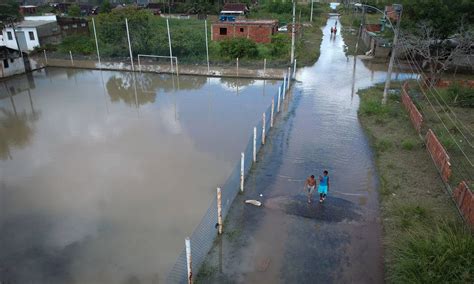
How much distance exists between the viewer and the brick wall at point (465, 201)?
29.7ft

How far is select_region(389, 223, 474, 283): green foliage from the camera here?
23.4ft

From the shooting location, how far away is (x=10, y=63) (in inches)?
1009

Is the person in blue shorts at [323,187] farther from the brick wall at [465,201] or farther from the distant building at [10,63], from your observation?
the distant building at [10,63]

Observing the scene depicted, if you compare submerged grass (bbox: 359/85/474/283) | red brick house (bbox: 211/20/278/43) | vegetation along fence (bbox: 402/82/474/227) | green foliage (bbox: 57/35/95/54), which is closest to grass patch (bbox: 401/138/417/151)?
submerged grass (bbox: 359/85/474/283)

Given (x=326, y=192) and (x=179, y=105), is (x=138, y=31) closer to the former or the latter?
(x=179, y=105)

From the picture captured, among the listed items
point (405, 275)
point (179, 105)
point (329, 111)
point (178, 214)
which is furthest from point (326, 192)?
point (179, 105)

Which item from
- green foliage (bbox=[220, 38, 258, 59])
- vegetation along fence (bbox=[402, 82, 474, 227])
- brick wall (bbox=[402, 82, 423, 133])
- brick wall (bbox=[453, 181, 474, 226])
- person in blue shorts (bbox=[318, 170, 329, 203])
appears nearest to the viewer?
brick wall (bbox=[453, 181, 474, 226])

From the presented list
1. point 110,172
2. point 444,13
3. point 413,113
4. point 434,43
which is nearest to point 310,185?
point 110,172

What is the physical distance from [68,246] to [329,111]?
13942 millimetres

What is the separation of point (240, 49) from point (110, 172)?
1950cm

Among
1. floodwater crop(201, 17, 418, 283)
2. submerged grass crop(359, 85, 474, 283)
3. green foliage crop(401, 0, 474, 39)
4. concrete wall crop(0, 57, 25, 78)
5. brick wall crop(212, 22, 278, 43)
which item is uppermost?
green foliage crop(401, 0, 474, 39)

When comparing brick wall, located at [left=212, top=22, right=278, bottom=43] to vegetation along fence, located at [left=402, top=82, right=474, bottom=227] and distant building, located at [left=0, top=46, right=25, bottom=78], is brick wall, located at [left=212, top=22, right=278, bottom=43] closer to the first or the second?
distant building, located at [left=0, top=46, right=25, bottom=78]

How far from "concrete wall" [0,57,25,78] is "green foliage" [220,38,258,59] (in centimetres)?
1555

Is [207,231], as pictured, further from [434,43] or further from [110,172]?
[434,43]
